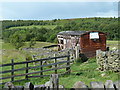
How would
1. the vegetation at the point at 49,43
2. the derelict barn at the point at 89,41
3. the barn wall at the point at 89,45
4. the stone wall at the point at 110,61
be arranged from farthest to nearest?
the derelict barn at the point at 89,41, the barn wall at the point at 89,45, the stone wall at the point at 110,61, the vegetation at the point at 49,43

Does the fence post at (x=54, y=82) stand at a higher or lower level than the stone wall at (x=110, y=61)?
higher

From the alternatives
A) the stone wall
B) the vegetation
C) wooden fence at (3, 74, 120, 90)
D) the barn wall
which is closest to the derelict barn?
the barn wall

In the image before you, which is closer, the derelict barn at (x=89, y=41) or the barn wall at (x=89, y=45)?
the barn wall at (x=89, y=45)

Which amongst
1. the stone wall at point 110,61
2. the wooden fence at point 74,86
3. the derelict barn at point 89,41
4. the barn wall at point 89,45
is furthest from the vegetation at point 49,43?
the wooden fence at point 74,86

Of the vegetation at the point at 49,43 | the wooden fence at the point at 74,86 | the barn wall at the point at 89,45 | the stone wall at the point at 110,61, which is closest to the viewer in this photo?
the wooden fence at the point at 74,86

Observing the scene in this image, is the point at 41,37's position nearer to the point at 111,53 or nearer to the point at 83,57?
the point at 83,57

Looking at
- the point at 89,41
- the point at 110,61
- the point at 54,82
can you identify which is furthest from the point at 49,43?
the point at 54,82

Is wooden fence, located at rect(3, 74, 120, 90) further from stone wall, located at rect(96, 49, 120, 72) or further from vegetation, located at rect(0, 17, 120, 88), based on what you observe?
stone wall, located at rect(96, 49, 120, 72)

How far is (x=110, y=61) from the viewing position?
465 inches

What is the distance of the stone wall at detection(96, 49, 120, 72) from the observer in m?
11.3

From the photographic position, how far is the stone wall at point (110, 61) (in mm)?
11285

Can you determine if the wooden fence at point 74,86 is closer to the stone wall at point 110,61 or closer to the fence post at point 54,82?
the fence post at point 54,82

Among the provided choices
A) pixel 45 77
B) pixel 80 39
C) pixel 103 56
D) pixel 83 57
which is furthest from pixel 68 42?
pixel 45 77

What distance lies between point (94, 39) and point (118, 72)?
1187cm
